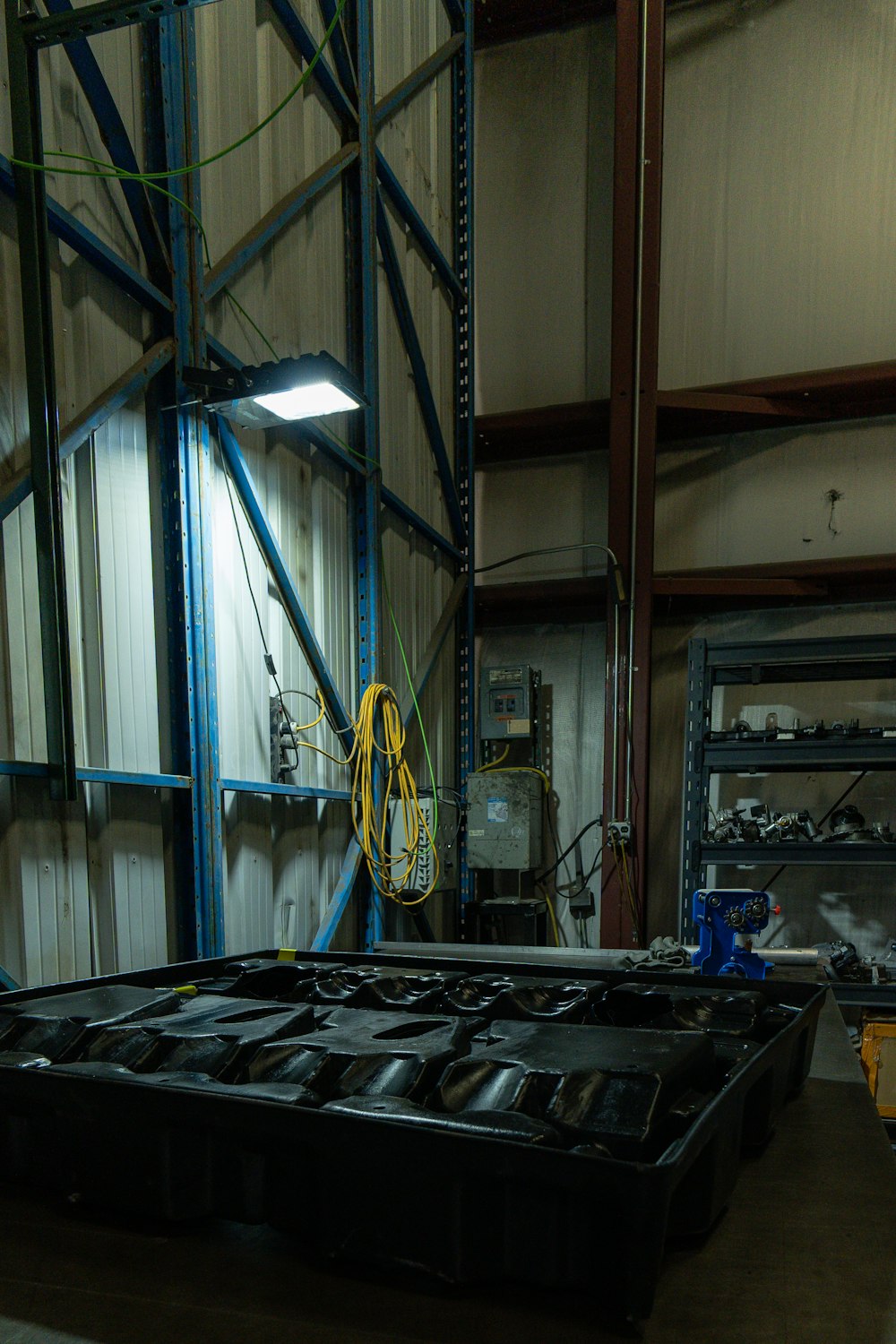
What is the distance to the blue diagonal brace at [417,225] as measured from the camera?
433 centimetres

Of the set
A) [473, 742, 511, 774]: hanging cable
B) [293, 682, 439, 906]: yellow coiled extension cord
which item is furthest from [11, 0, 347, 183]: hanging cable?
[473, 742, 511, 774]: hanging cable

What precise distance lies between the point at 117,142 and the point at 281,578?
159 cm

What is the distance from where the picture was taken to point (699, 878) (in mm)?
4137

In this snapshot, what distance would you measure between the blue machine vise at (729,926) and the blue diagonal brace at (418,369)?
3.54 meters

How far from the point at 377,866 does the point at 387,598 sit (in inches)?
58.7

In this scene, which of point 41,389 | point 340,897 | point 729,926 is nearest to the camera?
point 41,389

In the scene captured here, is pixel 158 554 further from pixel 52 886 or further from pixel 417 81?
pixel 417 81

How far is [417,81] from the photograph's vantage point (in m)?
4.67

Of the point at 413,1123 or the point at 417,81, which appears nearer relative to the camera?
the point at 413,1123

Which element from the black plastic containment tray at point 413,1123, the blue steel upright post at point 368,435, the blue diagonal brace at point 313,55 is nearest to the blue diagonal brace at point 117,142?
the blue diagonal brace at point 313,55

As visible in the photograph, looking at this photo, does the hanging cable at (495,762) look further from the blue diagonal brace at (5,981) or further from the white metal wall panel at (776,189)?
the blue diagonal brace at (5,981)

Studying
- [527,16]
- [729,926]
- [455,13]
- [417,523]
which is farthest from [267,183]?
[527,16]

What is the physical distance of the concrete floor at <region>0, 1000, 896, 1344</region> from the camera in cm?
64

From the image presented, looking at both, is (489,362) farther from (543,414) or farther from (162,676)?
(162,676)
